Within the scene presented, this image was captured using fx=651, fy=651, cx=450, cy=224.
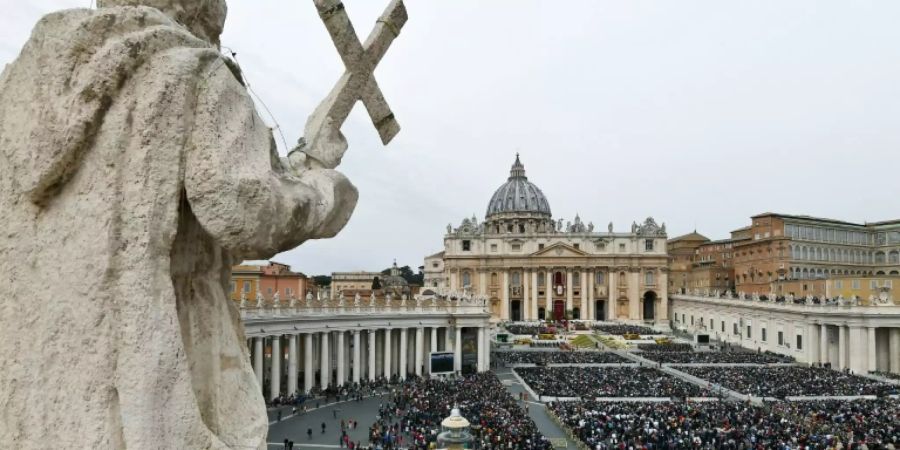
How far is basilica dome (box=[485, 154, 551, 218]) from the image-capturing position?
125250 millimetres

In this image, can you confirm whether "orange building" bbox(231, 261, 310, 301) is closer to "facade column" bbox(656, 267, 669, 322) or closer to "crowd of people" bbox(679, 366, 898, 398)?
"crowd of people" bbox(679, 366, 898, 398)

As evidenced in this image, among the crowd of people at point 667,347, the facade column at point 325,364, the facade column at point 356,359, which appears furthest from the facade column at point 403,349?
the crowd of people at point 667,347

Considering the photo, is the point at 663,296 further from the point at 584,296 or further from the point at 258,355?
the point at 258,355

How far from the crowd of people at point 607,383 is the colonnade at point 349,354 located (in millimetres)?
7085

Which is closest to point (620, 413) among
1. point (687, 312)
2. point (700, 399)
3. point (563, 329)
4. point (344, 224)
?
point (700, 399)

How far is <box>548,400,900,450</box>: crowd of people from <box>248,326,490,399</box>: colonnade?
14.3m

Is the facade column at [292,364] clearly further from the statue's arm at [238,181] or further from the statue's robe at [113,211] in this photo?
the statue's arm at [238,181]

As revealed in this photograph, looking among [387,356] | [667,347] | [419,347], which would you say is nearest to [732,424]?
[387,356]

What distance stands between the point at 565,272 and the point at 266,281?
173ft

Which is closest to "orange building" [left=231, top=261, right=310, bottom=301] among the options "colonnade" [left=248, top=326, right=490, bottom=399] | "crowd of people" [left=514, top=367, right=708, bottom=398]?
"colonnade" [left=248, top=326, right=490, bottom=399]

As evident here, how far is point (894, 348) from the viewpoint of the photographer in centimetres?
4703

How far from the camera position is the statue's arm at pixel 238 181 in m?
2.86

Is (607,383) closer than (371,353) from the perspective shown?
Yes

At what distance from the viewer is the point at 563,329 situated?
243 ft
